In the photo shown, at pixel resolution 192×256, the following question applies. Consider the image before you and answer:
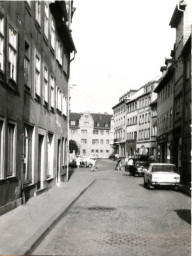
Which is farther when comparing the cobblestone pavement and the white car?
the white car

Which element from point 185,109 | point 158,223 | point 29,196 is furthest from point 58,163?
point 158,223

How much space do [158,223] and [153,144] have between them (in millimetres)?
62403

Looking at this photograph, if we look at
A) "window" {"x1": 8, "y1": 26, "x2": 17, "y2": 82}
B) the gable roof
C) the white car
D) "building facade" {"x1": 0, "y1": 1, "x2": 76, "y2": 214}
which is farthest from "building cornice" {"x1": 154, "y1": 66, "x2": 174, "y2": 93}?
the gable roof

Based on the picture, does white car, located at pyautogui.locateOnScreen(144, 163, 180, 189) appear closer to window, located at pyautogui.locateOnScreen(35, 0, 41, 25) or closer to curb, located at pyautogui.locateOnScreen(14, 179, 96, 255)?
window, located at pyautogui.locateOnScreen(35, 0, 41, 25)

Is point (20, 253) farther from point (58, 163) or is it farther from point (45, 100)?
point (58, 163)

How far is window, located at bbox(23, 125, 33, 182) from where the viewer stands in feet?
52.5

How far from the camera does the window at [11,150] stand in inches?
513

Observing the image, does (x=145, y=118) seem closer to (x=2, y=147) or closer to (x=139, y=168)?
(x=139, y=168)

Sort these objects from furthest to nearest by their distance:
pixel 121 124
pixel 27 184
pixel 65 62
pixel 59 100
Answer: pixel 121 124 < pixel 65 62 < pixel 59 100 < pixel 27 184

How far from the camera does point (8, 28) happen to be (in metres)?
12.5

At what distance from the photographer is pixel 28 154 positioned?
16547 millimetres

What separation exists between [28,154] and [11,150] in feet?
10.4

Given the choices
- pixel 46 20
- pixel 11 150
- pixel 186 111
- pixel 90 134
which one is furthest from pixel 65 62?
pixel 90 134

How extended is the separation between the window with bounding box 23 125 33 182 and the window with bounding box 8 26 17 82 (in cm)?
300
